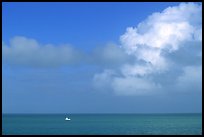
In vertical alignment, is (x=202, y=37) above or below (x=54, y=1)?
below

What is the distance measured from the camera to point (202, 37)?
2.34 meters

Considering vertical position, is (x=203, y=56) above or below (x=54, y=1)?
below

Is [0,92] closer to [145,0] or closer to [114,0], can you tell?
[114,0]

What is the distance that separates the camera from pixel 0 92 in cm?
233

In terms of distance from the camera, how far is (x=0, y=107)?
2.32 metres

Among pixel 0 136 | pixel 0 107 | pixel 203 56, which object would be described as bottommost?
pixel 0 136

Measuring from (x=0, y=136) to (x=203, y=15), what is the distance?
1.42 meters

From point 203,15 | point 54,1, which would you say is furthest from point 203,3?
point 54,1

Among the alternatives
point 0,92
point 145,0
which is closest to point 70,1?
point 145,0

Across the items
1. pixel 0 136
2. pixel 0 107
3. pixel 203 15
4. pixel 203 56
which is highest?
pixel 203 15

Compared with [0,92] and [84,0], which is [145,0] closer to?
[84,0]

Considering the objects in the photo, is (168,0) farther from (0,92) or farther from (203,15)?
(0,92)

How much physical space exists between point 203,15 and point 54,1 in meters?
0.91

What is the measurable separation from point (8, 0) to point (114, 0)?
2.18 ft
